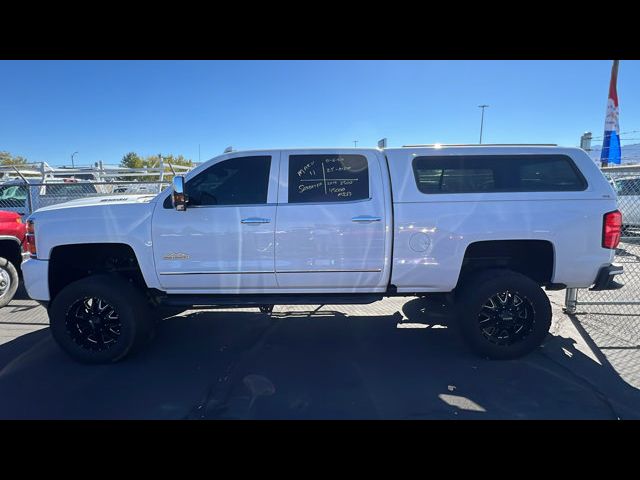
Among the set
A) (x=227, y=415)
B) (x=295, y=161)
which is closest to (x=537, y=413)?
(x=227, y=415)

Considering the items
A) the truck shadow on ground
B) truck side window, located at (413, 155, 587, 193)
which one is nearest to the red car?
the truck shadow on ground

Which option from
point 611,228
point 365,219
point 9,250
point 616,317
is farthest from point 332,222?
point 9,250

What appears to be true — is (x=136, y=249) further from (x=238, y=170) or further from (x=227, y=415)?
(x=227, y=415)

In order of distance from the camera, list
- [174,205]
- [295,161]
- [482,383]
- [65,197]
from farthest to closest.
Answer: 1. [65,197]
2. [295,161]
3. [174,205]
4. [482,383]

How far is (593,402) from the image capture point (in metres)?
2.88

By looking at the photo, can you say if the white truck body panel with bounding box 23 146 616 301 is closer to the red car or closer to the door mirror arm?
the door mirror arm

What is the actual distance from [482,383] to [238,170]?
3.20 m

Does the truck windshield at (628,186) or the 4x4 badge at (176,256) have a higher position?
the truck windshield at (628,186)

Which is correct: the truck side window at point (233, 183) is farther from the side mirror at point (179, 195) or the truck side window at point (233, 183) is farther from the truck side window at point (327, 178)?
the truck side window at point (327, 178)

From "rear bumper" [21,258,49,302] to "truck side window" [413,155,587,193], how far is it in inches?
157

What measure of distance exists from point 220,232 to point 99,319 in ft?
5.29

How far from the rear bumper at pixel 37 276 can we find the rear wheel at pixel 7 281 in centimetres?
277

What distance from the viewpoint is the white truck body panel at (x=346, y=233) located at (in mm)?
3406

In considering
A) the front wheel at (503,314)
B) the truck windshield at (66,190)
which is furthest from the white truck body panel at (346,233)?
the truck windshield at (66,190)
